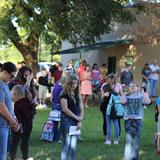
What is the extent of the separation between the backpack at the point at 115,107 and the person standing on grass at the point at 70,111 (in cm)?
315

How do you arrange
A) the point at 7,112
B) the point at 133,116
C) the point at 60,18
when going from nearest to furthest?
1. the point at 7,112
2. the point at 133,116
3. the point at 60,18

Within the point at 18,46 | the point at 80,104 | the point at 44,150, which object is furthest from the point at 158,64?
the point at 80,104

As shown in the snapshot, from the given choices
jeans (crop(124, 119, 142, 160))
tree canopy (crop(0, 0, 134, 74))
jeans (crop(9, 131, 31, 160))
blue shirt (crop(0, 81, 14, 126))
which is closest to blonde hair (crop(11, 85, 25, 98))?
jeans (crop(9, 131, 31, 160))

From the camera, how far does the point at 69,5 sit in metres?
22.0

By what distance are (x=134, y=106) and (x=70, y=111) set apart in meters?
1.61

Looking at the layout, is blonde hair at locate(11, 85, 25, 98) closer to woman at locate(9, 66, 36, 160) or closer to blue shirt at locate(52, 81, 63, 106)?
woman at locate(9, 66, 36, 160)

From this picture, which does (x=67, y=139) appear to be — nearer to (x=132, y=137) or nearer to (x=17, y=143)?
(x=17, y=143)

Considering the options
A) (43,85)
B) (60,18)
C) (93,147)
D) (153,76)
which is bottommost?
(93,147)

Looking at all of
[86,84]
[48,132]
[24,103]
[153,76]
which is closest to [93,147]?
[48,132]

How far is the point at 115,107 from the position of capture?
430 inches

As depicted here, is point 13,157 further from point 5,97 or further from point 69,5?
Result: point 69,5

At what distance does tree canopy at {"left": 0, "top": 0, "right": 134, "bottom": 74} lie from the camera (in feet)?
69.1

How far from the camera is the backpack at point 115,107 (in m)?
10.9

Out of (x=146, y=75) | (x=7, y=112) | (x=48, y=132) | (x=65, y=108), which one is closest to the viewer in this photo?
(x=7, y=112)
